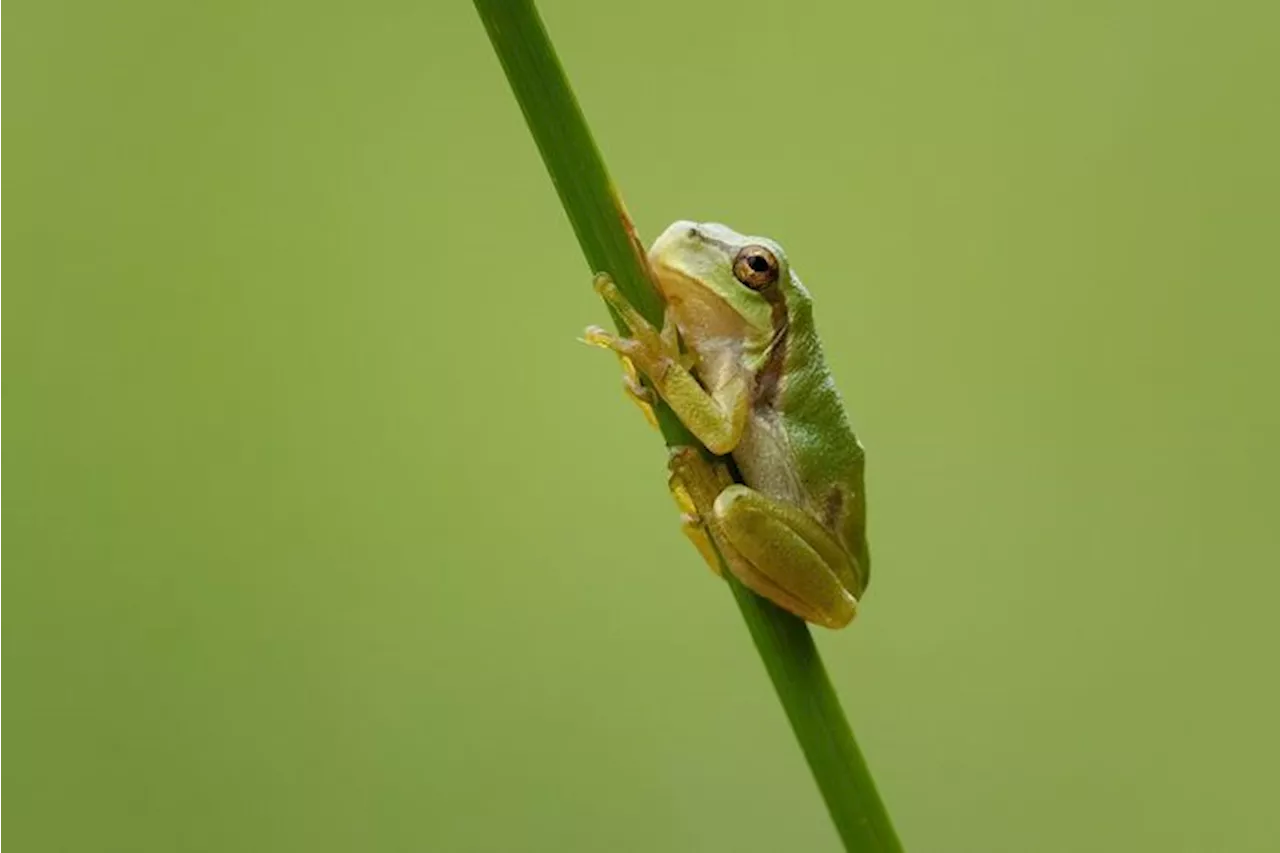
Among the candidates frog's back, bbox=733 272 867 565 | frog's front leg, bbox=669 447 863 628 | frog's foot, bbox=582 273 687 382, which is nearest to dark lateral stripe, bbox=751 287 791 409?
frog's back, bbox=733 272 867 565

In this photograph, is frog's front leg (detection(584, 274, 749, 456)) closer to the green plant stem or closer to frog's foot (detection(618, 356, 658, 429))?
frog's foot (detection(618, 356, 658, 429))

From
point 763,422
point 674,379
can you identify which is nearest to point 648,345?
point 674,379

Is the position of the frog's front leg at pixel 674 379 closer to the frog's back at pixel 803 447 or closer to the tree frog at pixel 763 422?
the tree frog at pixel 763 422

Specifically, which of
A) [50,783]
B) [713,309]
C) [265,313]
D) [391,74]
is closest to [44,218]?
[265,313]

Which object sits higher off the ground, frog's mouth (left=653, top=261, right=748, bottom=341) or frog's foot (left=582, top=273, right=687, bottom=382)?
frog's mouth (left=653, top=261, right=748, bottom=341)

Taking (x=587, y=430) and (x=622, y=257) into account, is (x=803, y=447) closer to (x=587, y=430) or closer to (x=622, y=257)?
(x=622, y=257)

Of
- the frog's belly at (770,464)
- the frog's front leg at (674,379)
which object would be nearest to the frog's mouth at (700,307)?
the frog's belly at (770,464)

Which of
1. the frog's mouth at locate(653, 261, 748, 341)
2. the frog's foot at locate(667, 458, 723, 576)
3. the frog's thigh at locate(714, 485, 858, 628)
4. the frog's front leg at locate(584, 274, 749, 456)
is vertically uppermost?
the frog's mouth at locate(653, 261, 748, 341)
